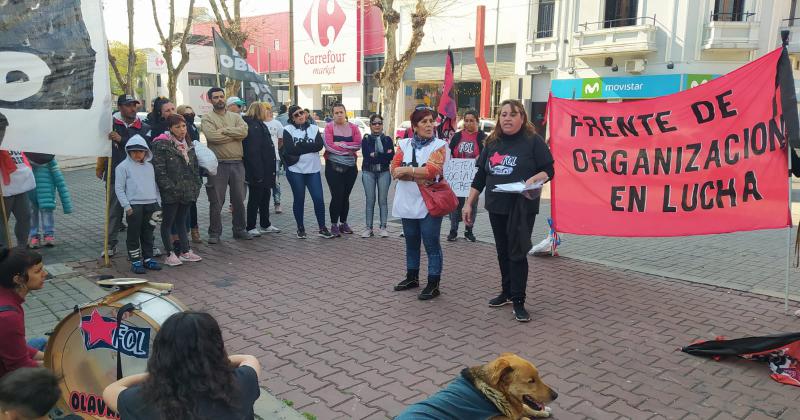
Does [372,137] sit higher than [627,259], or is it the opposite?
[372,137]

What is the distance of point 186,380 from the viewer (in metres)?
2.19

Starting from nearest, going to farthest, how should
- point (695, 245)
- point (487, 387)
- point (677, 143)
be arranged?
1. point (487, 387)
2. point (677, 143)
3. point (695, 245)

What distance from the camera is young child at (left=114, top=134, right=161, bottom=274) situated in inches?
253

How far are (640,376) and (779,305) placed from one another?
2.56 metres

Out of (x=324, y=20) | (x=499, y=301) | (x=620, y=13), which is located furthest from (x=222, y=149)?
(x=324, y=20)

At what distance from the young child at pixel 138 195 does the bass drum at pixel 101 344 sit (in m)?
3.38

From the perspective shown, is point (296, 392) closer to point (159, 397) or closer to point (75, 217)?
point (159, 397)

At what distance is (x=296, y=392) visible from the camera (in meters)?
3.97

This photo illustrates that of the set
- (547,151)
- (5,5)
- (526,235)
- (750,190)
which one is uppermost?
(5,5)

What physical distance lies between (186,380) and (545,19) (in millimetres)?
29533

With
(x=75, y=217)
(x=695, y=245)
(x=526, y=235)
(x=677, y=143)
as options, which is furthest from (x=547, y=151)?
(x=75, y=217)

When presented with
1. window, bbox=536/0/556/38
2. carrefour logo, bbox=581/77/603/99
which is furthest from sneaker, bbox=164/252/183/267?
window, bbox=536/0/556/38

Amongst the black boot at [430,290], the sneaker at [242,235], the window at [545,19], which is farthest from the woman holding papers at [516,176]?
the window at [545,19]

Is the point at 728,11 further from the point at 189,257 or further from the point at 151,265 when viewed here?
the point at 151,265
